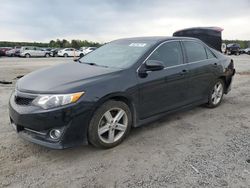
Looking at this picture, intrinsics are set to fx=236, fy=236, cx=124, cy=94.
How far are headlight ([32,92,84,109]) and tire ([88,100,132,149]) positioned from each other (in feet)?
1.24

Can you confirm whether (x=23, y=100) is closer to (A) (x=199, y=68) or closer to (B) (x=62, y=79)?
(B) (x=62, y=79)

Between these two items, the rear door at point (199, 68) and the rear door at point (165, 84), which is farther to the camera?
the rear door at point (199, 68)

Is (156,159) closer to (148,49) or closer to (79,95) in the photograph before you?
(79,95)

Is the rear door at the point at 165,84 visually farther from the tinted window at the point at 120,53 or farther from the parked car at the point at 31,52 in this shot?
the parked car at the point at 31,52

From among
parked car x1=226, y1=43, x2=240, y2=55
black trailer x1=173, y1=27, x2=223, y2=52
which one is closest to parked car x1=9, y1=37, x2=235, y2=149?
black trailer x1=173, y1=27, x2=223, y2=52

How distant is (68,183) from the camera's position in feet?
8.36

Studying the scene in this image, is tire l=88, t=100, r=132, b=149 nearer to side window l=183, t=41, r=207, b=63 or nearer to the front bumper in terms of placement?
the front bumper

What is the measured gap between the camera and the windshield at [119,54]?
367cm

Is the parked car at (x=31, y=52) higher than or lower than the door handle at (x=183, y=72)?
higher

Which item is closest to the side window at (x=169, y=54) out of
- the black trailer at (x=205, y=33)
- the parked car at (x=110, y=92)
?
the parked car at (x=110, y=92)

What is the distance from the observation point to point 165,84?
382cm

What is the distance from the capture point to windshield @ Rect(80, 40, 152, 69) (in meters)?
3.67

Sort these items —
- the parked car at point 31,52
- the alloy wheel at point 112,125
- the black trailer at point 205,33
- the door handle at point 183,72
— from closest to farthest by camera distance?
the alloy wheel at point 112,125 → the door handle at point 183,72 → the black trailer at point 205,33 → the parked car at point 31,52

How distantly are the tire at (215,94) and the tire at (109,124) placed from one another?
237 cm
